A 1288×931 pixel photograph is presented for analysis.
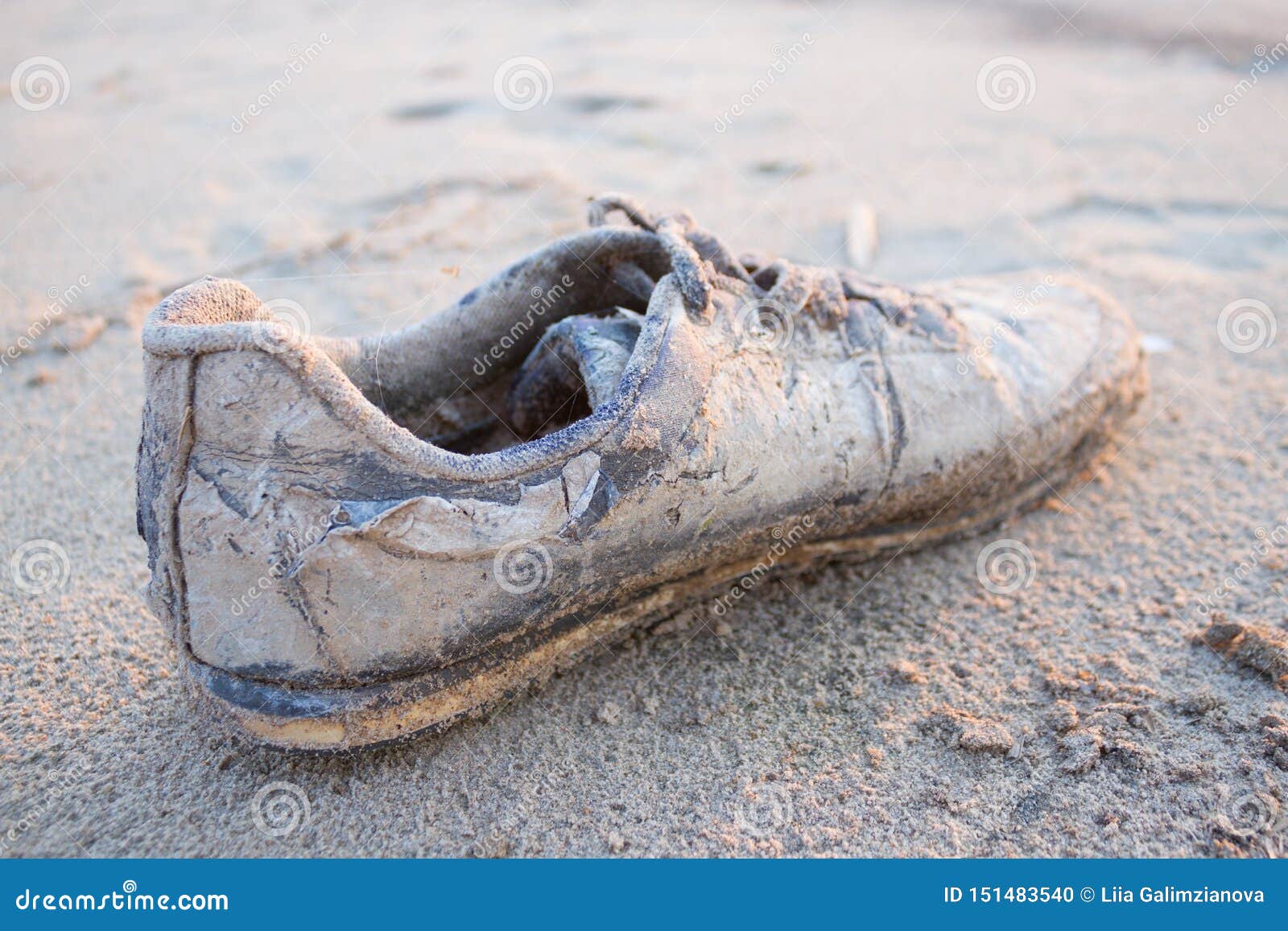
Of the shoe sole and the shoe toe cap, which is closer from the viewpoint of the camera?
the shoe sole

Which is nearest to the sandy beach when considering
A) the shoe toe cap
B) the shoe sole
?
the shoe sole

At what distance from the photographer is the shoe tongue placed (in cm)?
175

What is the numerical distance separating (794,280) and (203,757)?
1.38 m

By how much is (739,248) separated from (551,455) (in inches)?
85.3

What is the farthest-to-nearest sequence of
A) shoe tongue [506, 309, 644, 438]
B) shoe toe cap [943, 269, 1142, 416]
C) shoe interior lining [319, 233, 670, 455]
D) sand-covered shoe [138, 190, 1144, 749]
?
shoe toe cap [943, 269, 1142, 416]
shoe interior lining [319, 233, 670, 455]
shoe tongue [506, 309, 644, 438]
sand-covered shoe [138, 190, 1144, 749]

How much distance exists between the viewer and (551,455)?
1520 mm

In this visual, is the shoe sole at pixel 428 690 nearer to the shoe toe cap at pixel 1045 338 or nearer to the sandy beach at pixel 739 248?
the sandy beach at pixel 739 248

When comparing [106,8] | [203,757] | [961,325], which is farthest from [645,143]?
[106,8]

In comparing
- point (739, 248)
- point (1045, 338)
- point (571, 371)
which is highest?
point (571, 371)

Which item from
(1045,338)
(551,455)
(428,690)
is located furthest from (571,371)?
(1045,338)

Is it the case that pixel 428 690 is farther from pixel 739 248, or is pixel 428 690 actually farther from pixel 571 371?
pixel 739 248

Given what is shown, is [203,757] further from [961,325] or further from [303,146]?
[303,146]

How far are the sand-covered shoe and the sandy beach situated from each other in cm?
15

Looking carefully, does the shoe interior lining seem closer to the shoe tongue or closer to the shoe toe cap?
the shoe tongue
